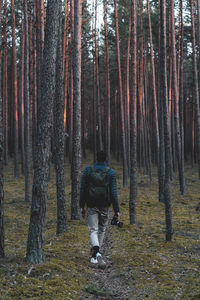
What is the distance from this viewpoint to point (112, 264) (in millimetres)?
7926

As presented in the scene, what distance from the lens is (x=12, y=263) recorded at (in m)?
6.67

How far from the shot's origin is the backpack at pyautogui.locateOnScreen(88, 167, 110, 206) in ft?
24.0

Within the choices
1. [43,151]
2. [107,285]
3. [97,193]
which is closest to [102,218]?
[97,193]

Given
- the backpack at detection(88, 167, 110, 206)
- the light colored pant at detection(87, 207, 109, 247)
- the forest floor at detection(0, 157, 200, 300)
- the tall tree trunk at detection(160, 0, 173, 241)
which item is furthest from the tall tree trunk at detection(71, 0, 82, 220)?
the backpack at detection(88, 167, 110, 206)

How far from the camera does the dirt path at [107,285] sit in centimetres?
605

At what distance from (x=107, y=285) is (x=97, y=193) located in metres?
1.77

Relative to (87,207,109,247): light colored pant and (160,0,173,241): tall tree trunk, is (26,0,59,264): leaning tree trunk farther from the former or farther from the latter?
(160,0,173,241): tall tree trunk

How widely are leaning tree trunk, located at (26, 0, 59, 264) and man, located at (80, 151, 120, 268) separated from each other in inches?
36.6

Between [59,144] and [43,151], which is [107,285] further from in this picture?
[59,144]

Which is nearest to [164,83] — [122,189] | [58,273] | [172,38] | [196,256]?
[196,256]

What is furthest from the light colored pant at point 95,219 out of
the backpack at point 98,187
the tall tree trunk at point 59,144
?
the tall tree trunk at point 59,144

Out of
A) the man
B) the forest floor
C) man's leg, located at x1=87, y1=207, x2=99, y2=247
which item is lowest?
the forest floor

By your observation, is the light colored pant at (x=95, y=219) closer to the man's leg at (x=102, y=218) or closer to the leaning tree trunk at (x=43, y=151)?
the man's leg at (x=102, y=218)

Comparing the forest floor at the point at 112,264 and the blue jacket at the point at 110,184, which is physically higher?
the blue jacket at the point at 110,184
